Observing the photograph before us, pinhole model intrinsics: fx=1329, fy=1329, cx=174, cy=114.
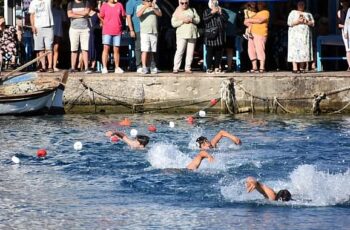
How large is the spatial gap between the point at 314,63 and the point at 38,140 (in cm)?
824

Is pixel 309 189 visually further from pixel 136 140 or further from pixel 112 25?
pixel 112 25

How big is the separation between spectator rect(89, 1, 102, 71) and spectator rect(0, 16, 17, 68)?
7.11 ft

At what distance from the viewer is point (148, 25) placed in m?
29.7

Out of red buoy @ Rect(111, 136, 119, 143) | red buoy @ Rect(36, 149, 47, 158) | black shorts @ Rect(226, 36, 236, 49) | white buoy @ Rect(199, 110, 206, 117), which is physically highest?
black shorts @ Rect(226, 36, 236, 49)

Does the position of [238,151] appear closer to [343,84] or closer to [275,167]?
[275,167]

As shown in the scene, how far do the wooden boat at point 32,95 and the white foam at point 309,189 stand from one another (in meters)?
10.1

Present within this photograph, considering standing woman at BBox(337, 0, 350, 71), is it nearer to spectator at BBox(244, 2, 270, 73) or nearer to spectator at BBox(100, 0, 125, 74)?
spectator at BBox(244, 2, 270, 73)

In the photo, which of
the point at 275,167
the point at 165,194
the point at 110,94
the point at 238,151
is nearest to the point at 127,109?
the point at 110,94

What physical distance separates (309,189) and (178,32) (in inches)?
448

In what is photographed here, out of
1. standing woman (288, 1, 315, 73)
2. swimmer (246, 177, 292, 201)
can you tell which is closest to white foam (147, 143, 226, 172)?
swimmer (246, 177, 292, 201)

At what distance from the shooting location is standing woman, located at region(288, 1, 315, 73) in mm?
29422

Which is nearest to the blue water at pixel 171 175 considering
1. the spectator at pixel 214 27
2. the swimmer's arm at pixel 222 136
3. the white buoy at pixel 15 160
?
the white buoy at pixel 15 160

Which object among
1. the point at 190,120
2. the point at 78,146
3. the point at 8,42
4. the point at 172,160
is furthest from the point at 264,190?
the point at 8,42

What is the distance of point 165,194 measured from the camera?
1950 centimetres
